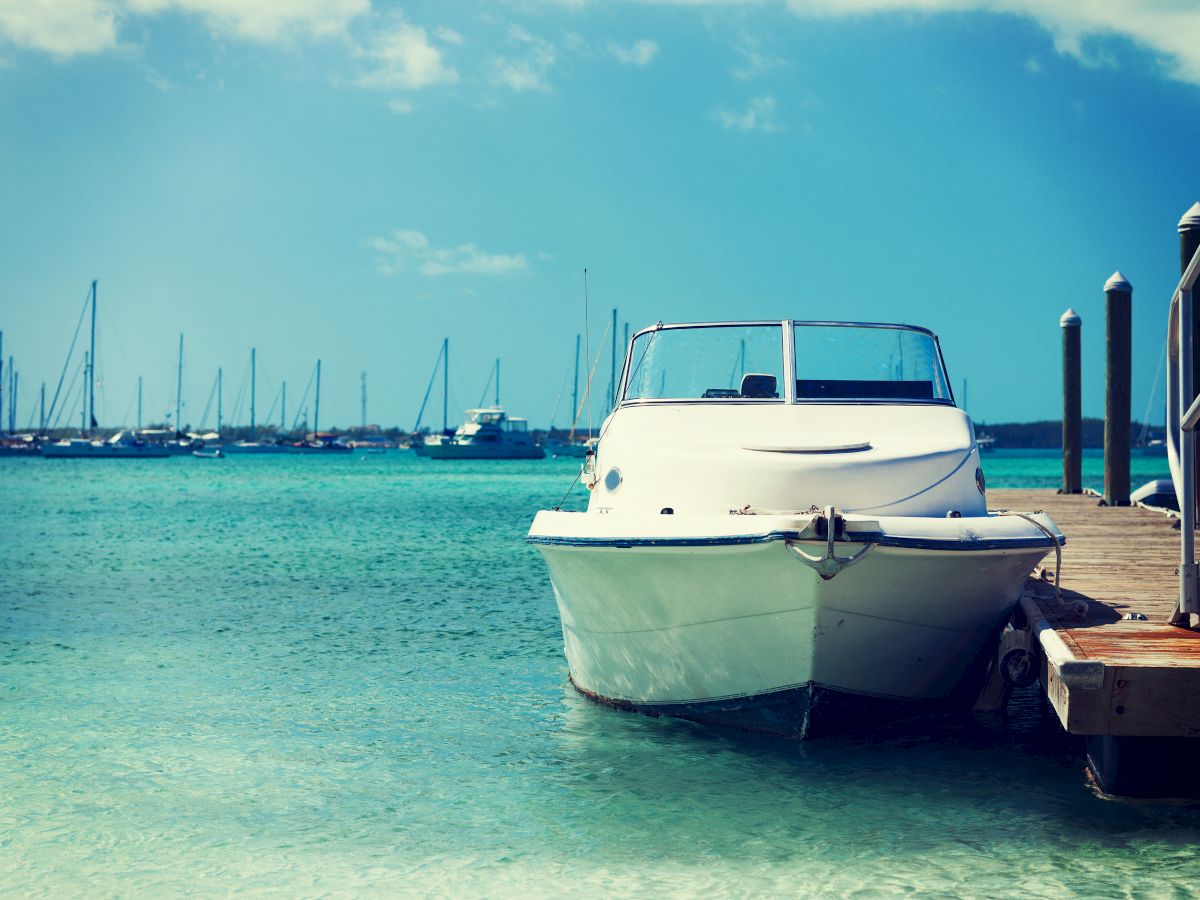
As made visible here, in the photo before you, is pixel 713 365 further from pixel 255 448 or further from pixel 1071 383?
pixel 255 448

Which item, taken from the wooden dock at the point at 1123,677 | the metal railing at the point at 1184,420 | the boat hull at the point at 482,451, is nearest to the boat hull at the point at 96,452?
the boat hull at the point at 482,451

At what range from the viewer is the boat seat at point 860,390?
347 inches

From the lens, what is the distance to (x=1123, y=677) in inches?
235

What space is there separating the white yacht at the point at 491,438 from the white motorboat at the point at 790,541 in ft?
314

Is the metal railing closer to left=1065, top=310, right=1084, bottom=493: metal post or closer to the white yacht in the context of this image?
left=1065, top=310, right=1084, bottom=493: metal post

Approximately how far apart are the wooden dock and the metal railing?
1.04ft

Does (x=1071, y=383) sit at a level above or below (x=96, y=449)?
above

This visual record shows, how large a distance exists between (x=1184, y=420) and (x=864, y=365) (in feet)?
9.32

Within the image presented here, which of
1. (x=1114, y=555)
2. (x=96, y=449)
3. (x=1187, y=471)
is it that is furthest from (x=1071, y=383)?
(x=96, y=449)

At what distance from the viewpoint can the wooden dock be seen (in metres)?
5.92

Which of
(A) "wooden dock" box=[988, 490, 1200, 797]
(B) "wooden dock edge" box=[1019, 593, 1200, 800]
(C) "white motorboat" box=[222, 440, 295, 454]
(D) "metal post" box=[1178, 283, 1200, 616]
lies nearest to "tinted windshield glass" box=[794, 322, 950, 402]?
(A) "wooden dock" box=[988, 490, 1200, 797]

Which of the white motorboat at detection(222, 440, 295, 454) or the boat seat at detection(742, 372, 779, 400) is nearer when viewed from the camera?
the boat seat at detection(742, 372, 779, 400)

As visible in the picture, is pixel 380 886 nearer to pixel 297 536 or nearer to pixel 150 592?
pixel 150 592

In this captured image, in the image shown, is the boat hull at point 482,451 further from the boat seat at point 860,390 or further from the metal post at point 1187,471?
the metal post at point 1187,471
